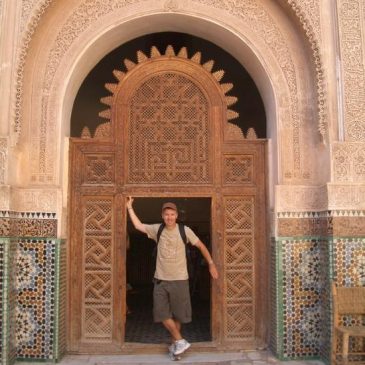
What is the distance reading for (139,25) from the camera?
4914 mm

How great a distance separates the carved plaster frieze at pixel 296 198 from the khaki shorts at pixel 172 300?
1160mm

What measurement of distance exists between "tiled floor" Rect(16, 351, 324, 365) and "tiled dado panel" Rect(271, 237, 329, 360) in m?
0.14

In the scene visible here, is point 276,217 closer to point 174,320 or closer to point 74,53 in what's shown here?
point 174,320

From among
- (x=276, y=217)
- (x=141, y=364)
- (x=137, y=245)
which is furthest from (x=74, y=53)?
(x=137, y=245)

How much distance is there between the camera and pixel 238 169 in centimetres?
494

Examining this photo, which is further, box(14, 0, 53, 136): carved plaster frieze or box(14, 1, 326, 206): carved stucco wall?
box(14, 1, 326, 206): carved stucco wall

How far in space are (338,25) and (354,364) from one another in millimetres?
2934

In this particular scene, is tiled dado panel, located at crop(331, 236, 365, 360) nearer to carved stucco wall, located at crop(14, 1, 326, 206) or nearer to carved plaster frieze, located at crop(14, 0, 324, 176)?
carved stucco wall, located at crop(14, 1, 326, 206)

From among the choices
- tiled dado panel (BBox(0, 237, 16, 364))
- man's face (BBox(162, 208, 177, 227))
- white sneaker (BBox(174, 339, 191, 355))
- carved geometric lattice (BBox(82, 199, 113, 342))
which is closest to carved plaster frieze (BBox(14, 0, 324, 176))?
carved geometric lattice (BBox(82, 199, 113, 342))

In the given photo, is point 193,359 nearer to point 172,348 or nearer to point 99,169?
point 172,348

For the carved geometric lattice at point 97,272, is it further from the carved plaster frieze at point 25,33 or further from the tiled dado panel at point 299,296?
the tiled dado panel at point 299,296

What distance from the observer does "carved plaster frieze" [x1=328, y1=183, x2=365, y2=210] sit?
4309 millimetres

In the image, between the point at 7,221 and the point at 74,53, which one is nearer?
the point at 7,221

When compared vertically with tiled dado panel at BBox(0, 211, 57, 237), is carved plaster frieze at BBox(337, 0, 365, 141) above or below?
above
